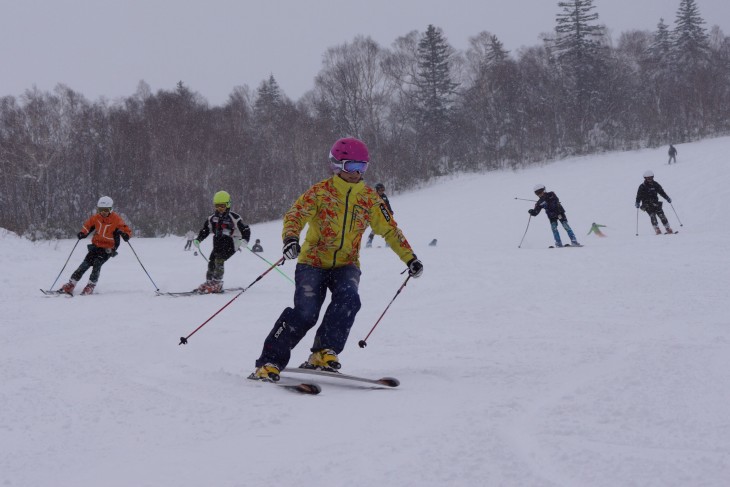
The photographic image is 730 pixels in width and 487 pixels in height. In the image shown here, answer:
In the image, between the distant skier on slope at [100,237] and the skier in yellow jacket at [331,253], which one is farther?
the distant skier on slope at [100,237]

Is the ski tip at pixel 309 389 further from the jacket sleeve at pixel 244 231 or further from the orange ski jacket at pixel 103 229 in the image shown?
the orange ski jacket at pixel 103 229

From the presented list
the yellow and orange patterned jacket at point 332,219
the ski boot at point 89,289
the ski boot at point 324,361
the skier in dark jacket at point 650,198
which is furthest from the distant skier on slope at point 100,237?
the skier in dark jacket at point 650,198

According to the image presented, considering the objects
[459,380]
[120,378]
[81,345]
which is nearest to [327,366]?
[459,380]

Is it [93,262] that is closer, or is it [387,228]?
[387,228]

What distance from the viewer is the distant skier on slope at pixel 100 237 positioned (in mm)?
9805

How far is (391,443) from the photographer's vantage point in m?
2.59

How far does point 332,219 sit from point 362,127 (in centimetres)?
4373

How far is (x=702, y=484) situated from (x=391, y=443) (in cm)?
118

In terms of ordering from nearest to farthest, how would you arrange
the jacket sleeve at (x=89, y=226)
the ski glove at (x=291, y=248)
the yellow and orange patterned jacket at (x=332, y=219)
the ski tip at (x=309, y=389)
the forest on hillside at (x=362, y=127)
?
1. the ski tip at (x=309, y=389)
2. the ski glove at (x=291, y=248)
3. the yellow and orange patterned jacket at (x=332, y=219)
4. the jacket sleeve at (x=89, y=226)
5. the forest on hillside at (x=362, y=127)

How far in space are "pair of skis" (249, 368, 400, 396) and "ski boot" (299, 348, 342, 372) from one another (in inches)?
3.4

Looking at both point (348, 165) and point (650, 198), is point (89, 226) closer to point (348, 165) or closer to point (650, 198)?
point (348, 165)

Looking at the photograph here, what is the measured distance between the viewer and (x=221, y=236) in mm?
9641

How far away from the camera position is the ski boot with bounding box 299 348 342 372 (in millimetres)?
4125

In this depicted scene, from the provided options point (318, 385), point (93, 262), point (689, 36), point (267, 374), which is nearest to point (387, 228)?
point (318, 385)
